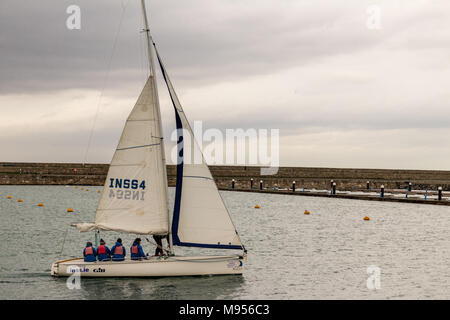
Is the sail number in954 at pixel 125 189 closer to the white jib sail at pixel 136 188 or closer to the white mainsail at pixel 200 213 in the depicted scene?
the white jib sail at pixel 136 188

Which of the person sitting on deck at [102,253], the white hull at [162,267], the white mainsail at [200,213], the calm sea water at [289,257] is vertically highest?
A: the white mainsail at [200,213]

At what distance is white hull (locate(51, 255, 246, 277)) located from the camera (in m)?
25.7

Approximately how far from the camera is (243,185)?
112875mm

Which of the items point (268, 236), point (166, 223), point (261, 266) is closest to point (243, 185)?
point (268, 236)

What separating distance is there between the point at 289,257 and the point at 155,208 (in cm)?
1314

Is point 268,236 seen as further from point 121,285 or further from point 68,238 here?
point 121,285

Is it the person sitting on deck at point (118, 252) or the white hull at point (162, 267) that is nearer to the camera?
the white hull at point (162, 267)

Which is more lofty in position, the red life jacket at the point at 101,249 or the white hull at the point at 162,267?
the red life jacket at the point at 101,249

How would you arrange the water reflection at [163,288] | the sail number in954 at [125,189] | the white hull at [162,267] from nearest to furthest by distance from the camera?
the water reflection at [163,288] → the white hull at [162,267] → the sail number in954 at [125,189]

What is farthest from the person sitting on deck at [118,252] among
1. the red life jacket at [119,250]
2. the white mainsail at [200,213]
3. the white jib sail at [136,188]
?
the white mainsail at [200,213]

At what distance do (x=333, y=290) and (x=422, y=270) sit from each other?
26.6ft

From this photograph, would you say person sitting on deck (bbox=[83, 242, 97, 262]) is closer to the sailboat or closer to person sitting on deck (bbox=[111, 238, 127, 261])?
the sailboat

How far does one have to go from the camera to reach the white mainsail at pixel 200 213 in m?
26.2
